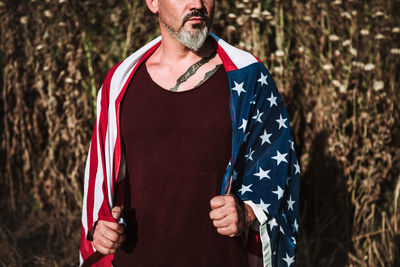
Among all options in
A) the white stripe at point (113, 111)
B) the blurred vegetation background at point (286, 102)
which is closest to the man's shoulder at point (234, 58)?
the white stripe at point (113, 111)

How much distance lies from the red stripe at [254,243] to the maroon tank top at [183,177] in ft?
0.16

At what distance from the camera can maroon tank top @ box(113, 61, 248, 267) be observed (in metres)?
1.98

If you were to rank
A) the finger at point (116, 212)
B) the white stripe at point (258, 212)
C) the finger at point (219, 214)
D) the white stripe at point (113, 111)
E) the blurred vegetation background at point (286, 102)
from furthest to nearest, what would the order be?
the blurred vegetation background at point (286, 102), the white stripe at point (113, 111), the finger at point (116, 212), the white stripe at point (258, 212), the finger at point (219, 214)

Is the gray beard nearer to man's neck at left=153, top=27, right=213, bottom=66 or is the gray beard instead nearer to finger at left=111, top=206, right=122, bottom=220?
man's neck at left=153, top=27, right=213, bottom=66

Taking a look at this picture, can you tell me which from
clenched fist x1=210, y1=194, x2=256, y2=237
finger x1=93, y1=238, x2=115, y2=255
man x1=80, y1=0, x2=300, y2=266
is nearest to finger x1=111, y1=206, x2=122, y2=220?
man x1=80, y1=0, x2=300, y2=266

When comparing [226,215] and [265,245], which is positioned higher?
[226,215]

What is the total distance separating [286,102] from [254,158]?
6.86 feet

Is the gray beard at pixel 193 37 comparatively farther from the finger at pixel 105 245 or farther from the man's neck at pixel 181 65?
the finger at pixel 105 245

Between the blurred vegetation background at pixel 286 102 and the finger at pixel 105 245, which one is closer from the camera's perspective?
the finger at pixel 105 245

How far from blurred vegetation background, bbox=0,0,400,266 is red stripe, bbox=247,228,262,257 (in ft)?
5.53

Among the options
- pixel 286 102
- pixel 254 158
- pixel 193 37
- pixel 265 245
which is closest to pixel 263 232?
pixel 265 245

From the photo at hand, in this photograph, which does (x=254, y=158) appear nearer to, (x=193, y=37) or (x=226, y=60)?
(x=226, y=60)

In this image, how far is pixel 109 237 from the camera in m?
1.91

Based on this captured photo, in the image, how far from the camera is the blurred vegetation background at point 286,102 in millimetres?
3725
